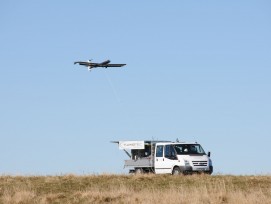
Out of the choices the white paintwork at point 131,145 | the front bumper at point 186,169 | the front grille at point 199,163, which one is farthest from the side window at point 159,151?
the front grille at point 199,163

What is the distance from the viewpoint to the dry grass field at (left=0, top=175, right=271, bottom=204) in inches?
802

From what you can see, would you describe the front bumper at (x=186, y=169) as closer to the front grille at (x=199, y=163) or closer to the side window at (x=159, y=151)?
the front grille at (x=199, y=163)

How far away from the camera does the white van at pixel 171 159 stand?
3262cm

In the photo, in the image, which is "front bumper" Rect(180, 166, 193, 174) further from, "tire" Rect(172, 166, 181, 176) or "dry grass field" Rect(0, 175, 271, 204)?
"dry grass field" Rect(0, 175, 271, 204)

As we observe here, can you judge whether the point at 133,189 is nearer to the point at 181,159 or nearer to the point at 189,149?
the point at 181,159

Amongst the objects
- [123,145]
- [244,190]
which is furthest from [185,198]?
[123,145]

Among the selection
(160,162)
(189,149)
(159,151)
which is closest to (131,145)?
(159,151)

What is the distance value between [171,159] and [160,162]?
3.43 ft

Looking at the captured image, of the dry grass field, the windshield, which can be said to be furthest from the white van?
the dry grass field

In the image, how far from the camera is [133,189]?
24.4 m

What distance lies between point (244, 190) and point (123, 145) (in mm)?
14318

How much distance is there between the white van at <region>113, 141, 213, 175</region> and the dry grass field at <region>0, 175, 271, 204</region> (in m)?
3.02

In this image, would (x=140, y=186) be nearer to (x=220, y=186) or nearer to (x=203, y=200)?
(x=220, y=186)

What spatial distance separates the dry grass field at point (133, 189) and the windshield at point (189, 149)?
3.66 meters
